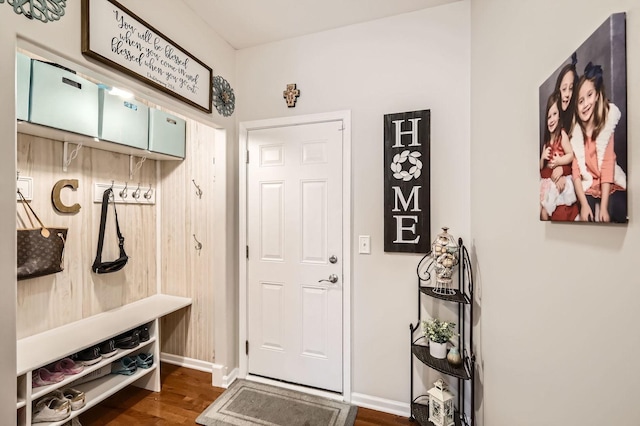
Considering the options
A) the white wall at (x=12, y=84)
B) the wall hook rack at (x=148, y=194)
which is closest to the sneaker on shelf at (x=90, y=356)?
the white wall at (x=12, y=84)

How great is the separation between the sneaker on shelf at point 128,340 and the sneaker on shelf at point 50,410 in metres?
0.41

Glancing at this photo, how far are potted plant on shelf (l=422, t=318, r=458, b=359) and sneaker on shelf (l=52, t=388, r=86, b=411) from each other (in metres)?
2.17

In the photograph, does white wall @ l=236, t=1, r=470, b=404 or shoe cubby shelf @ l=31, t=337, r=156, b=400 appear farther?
white wall @ l=236, t=1, r=470, b=404

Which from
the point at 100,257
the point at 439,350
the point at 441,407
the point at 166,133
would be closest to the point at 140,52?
the point at 166,133

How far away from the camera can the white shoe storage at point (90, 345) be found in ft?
4.53

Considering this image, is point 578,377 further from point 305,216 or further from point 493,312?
point 305,216

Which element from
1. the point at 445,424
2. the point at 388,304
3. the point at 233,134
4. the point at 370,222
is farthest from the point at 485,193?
the point at 233,134

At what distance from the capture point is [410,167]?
1.87 meters

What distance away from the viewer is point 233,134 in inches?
92.0

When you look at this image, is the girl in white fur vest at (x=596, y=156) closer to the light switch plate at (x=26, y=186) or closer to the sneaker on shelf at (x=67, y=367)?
the sneaker on shelf at (x=67, y=367)

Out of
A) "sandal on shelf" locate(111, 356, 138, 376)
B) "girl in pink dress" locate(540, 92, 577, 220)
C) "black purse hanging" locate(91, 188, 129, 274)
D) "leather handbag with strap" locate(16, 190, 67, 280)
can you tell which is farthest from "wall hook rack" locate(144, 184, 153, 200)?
"girl in pink dress" locate(540, 92, 577, 220)

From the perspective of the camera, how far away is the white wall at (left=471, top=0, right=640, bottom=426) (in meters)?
0.60

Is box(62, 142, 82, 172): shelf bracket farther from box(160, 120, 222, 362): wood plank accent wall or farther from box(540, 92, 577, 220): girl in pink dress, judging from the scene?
box(540, 92, 577, 220): girl in pink dress

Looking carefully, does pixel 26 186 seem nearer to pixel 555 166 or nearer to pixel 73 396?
pixel 73 396
